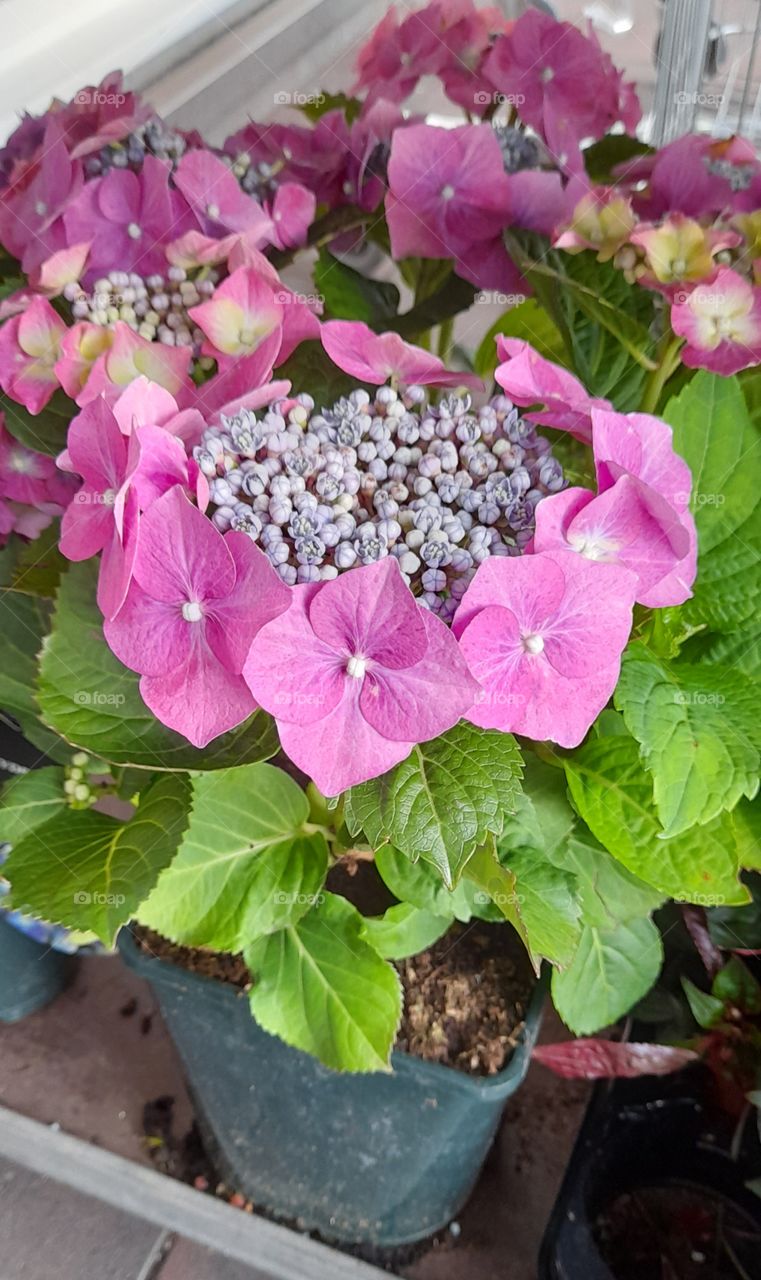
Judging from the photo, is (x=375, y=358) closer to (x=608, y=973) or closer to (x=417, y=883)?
(x=417, y=883)

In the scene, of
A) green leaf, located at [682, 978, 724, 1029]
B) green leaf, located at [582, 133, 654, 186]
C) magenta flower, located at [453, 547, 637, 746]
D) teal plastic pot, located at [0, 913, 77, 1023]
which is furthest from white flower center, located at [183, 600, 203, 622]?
teal plastic pot, located at [0, 913, 77, 1023]

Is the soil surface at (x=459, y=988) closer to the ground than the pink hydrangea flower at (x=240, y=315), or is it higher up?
closer to the ground

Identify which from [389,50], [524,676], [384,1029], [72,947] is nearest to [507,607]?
[524,676]

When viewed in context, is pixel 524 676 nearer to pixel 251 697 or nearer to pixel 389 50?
pixel 251 697

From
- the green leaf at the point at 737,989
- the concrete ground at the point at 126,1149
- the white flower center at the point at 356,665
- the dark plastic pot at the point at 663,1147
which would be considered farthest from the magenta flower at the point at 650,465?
the concrete ground at the point at 126,1149

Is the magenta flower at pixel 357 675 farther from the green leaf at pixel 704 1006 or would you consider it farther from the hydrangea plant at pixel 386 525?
the green leaf at pixel 704 1006

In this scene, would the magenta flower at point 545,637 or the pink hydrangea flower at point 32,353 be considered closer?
the magenta flower at point 545,637
